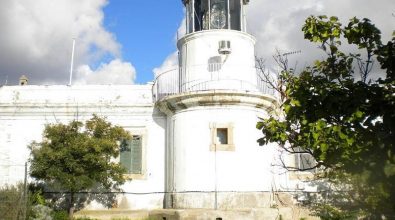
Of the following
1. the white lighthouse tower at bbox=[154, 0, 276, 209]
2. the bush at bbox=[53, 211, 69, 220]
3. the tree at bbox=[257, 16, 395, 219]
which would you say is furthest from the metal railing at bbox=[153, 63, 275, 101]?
the tree at bbox=[257, 16, 395, 219]

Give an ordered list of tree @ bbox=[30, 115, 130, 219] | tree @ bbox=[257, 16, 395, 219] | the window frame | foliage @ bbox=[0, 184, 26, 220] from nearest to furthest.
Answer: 1. tree @ bbox=[257, 16, 395, 219]
2. foliage @ bbox=[0, 184, 26, 220]
3. tree @ bbox=[30, 115, 130, 219]
4. the window frame

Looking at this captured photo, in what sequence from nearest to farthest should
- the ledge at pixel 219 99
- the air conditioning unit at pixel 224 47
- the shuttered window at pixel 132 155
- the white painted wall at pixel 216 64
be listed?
the ledge at pixel 219 99, the air conditioning unit at pixel 224 47, the white painted wall at pixel 216 64, the shuttered window at pixel 132 155

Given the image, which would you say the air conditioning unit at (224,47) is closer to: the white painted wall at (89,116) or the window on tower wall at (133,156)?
the white painted wall at (89,116)

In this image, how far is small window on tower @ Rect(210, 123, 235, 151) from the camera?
1503 centimetres

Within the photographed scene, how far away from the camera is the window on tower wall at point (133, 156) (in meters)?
16.6

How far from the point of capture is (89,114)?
17.2 m

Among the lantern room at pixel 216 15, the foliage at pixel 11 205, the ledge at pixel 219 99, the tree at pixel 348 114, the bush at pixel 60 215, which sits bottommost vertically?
the bush at pixel 60 215

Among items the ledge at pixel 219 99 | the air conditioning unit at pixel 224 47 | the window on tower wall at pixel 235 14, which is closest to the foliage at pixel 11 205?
the ledge at pixel 219 99

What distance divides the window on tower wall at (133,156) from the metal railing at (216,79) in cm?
215

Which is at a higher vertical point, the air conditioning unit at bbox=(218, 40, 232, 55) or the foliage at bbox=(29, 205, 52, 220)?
the air conditioning unit at bbox=(218, 40, 232, 55)

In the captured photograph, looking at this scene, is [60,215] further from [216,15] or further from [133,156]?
[216,15]

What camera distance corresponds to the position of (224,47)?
15.9 m

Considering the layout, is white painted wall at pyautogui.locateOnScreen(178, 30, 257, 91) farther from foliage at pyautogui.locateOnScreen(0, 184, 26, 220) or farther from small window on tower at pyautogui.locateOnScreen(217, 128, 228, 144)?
foliage at pyautogui.locateOnScreen(0, 184, 26, 220)

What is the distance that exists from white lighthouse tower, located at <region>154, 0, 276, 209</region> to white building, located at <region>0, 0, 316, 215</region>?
3 cm
